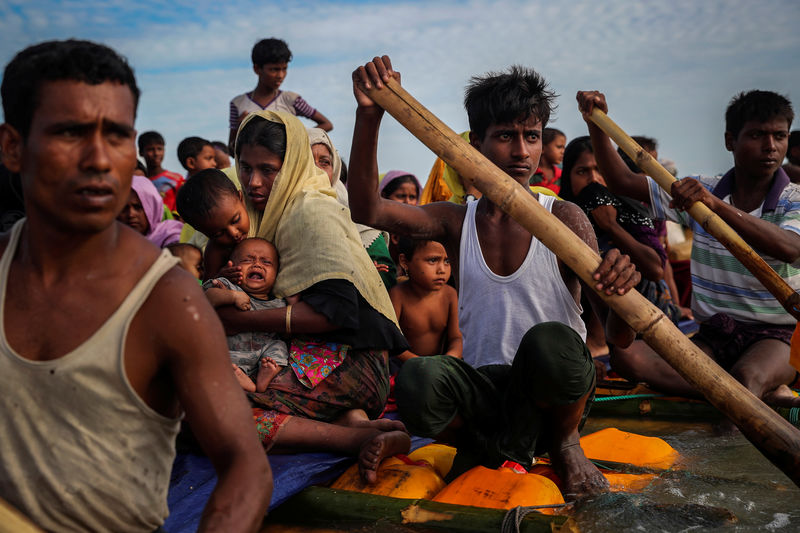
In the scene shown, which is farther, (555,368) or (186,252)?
(186,252)

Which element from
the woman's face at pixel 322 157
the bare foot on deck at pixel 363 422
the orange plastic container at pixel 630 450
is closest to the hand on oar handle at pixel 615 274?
the orange plastic container at pixel 630 450

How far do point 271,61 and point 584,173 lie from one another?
3.13 metres

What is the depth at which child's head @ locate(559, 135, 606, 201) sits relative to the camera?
553cm

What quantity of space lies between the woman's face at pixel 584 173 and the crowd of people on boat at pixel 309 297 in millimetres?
17

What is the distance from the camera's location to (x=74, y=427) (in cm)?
140

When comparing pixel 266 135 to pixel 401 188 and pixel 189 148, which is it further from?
pixel 189 148

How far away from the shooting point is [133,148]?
1.42 m

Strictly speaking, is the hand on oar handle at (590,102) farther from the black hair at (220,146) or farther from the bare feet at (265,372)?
the black hair at (220,146)

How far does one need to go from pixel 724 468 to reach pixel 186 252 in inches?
121

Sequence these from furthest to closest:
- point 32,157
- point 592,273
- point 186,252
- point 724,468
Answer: point 186,252
point 724,468
point 592,273
point 32,157

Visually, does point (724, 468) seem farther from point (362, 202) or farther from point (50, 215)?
point (50, 215)

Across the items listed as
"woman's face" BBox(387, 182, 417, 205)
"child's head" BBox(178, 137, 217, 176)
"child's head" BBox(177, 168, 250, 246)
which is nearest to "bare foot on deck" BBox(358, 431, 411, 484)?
"child's head" BBox(177, 168, 250, 246)

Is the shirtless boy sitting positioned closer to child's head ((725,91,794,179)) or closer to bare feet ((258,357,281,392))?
bare feet ((258,357,281,392))

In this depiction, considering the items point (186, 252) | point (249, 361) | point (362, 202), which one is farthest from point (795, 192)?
point (186, 252)
